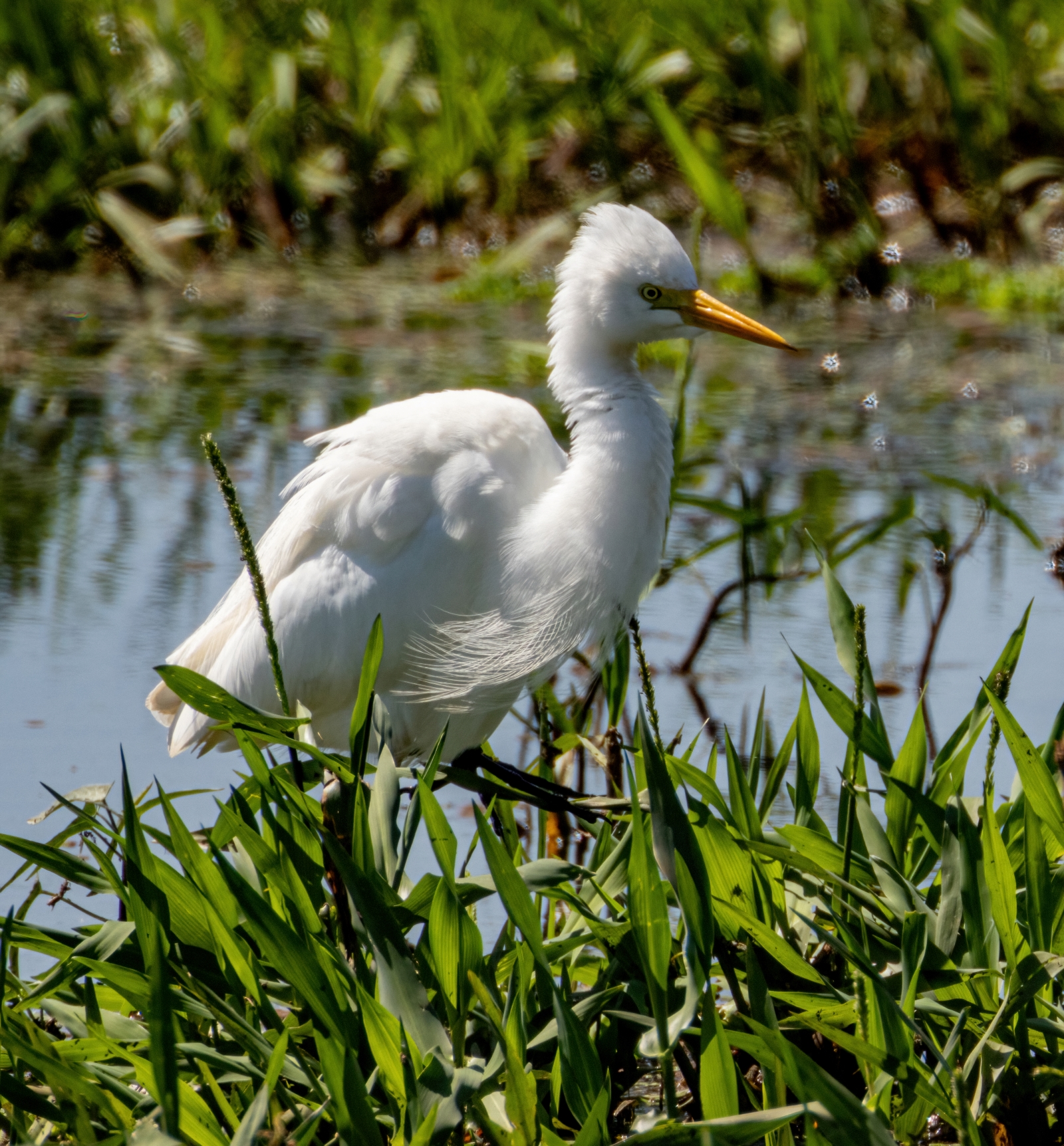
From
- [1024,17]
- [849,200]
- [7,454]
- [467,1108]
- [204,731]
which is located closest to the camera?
[467,1108]

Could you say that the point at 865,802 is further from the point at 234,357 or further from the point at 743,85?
the point at 743,85

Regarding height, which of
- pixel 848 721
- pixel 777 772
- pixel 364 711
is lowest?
pixel 777 772

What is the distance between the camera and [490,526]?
9.39 feet

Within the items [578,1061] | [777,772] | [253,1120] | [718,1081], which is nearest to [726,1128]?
[718,1081]

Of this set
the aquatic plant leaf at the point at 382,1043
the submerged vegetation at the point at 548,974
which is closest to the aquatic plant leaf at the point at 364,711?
the submerged vegetation at the point at 548,974

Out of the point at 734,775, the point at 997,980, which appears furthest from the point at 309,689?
the point at 997,980

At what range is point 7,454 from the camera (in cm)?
497

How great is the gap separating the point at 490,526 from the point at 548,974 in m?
1.16

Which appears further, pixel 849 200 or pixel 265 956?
pixel 849 200

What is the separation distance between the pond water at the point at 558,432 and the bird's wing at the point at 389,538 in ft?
1.11

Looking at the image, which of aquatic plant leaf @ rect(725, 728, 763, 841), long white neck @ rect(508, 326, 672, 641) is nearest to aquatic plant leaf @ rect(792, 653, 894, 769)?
aquatic plant leaf @ rect(725, 728, 763, 841)

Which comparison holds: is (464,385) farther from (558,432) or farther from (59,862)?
(59,862)

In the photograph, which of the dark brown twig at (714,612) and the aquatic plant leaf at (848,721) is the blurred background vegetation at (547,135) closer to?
the dark brown twig at (714,612)

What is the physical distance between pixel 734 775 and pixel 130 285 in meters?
5.35
